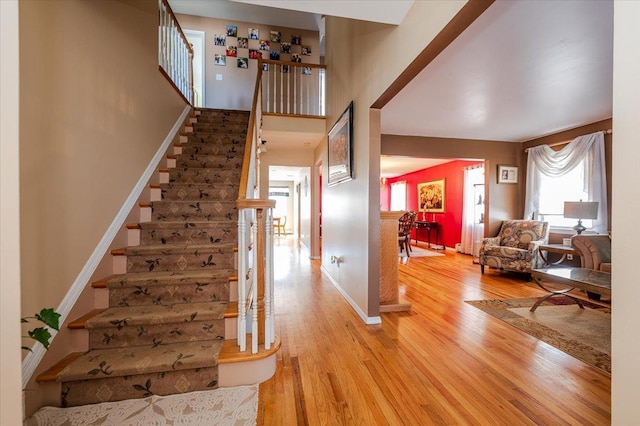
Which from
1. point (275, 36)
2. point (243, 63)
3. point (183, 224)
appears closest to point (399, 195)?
point (275, 36)

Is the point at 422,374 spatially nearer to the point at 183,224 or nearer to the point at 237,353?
the point at 237,353

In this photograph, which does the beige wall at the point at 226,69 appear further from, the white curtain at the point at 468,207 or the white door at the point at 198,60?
the white curtain at the point at 468,207

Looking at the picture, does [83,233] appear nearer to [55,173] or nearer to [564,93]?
[55,173]

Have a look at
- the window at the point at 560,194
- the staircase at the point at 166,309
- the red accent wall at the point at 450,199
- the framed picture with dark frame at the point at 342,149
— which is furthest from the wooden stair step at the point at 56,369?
the red accent wall at the point at 450,199

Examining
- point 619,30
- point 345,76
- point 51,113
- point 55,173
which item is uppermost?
point 345,76

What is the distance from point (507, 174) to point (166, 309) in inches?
232

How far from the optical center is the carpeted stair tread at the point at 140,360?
1.46 meters

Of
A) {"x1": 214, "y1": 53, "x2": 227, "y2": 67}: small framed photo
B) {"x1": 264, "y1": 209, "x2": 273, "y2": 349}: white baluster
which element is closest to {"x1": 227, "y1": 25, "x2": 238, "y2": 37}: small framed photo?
{"x1": 214, "y1": 53, "x2": 227, "y2": 67}: small framed photo

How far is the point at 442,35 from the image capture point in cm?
147

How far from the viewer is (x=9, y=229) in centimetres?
77

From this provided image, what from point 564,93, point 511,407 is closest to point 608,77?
point 564,93

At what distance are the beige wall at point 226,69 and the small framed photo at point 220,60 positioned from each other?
63 millimetres

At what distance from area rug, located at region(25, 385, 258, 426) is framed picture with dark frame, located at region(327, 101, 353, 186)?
226cm

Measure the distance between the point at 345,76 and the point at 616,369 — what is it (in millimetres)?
3528
